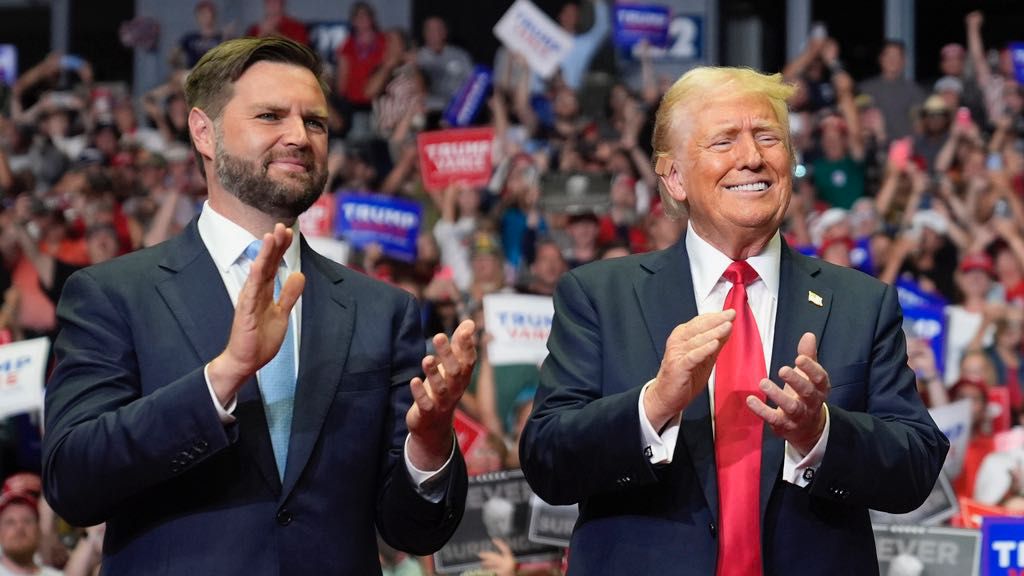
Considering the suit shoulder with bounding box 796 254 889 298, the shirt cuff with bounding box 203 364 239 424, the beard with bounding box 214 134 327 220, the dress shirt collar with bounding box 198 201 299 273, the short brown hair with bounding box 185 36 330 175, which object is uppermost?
the short brown hair with bounding box 185 36 330 175

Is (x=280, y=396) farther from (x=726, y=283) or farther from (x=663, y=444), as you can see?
(x=726, y=283)

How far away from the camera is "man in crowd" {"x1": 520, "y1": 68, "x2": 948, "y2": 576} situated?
2510mm

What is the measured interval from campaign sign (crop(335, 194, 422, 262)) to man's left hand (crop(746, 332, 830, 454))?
631 centimetres

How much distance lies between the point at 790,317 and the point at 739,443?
239mm

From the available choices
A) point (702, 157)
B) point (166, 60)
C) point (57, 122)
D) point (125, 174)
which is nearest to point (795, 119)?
point (125, 174)

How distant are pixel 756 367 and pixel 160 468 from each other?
37.2 inches

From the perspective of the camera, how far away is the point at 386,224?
8727mm

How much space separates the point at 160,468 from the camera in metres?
2.50

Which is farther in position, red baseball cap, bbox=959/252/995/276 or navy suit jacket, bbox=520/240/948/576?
red baseball cap, bbox=959/252/995/276

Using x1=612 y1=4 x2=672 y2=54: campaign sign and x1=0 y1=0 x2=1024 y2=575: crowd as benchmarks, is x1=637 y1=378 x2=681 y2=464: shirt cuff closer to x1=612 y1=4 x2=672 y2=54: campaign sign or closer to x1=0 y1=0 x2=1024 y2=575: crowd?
x1=0 y1=0 x2=1024 y2=575: crowd

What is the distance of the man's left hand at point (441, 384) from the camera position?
251 centimetres

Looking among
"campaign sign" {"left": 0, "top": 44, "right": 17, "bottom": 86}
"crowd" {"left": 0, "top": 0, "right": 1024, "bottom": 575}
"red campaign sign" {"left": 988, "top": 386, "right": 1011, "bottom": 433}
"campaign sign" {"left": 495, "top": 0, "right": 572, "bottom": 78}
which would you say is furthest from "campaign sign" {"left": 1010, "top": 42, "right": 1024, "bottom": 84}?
"campaign sign" {"left": 0, "top": 44, "right": 17, "bottom": 86}

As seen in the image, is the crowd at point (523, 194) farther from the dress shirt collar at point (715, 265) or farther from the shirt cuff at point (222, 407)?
the shirt cuff at point (222, 407)

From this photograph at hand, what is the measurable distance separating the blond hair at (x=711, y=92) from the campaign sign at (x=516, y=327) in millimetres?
4280
